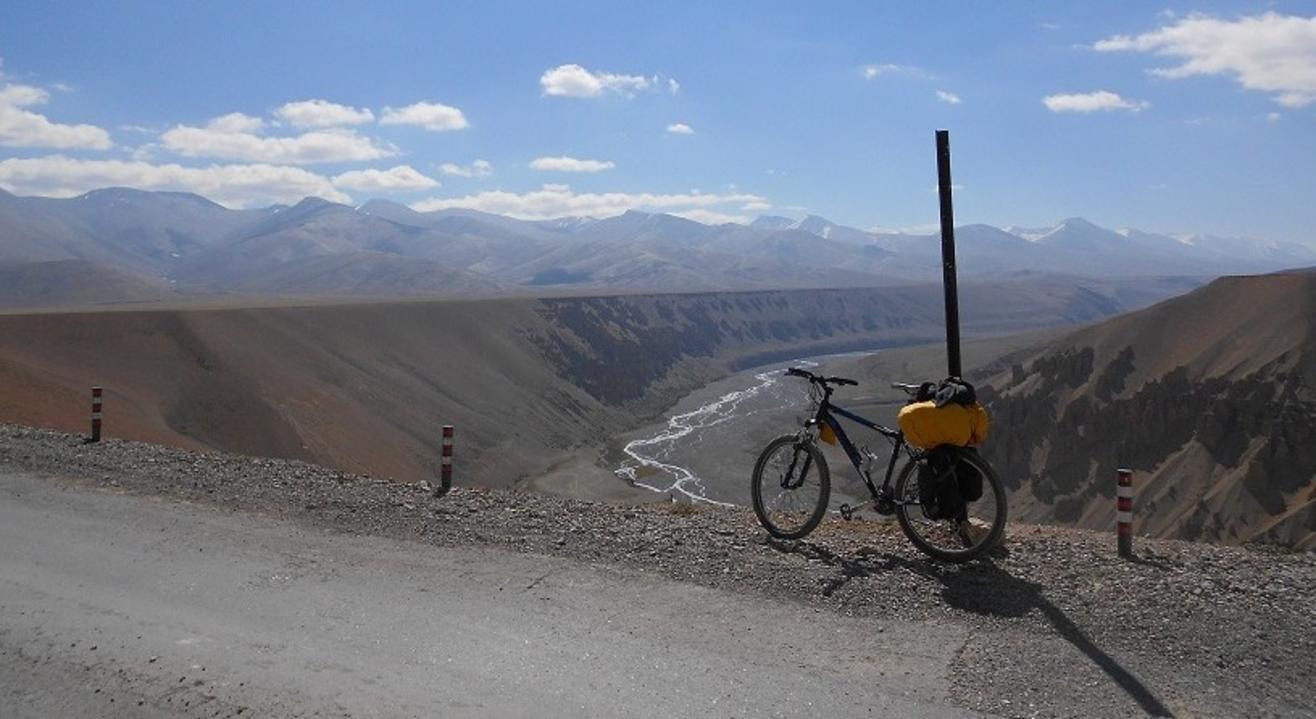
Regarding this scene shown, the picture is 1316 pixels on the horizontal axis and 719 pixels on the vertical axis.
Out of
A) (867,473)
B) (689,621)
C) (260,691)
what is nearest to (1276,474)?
(867,473)

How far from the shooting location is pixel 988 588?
7.21 m

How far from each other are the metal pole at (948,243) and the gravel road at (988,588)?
189cm

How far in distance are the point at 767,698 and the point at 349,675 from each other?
257cm

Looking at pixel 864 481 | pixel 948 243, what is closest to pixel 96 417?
pixel 864 481

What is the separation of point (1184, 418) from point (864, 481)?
44059 mm

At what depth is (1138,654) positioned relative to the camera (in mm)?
6062

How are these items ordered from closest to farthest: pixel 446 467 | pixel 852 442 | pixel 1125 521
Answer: pixel 1125 521, pixel 852 442, pixel 446 467

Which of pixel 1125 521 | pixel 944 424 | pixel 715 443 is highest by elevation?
pixel 944 424

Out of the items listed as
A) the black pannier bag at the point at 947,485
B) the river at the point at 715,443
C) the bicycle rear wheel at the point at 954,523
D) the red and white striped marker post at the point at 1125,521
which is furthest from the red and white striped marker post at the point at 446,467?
the river at the point at 715,443

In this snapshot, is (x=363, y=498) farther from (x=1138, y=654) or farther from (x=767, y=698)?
(x=1138, y=654)

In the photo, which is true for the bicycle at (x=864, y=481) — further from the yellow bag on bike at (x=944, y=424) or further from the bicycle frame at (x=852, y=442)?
the yellow bag on bike at (x=944, y=424)

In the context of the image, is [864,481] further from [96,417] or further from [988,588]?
[96,417]

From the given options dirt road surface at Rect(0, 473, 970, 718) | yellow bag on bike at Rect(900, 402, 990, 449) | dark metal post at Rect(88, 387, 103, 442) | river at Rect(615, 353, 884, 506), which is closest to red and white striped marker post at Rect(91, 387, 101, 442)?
dark metal post at Rect(88, 387, 103, 442)

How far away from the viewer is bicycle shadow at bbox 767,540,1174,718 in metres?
5.89
